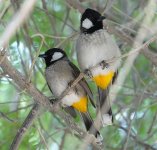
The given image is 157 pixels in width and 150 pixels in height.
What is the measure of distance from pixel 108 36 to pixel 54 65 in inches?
15.8

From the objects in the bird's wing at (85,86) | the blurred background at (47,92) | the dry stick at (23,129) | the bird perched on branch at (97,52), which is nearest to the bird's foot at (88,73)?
the bird perched on branch at (97,52)

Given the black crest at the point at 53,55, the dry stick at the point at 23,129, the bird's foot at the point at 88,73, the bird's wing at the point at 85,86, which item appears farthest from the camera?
the black crest at the point at 53,55

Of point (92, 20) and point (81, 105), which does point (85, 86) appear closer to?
point (81, 105)

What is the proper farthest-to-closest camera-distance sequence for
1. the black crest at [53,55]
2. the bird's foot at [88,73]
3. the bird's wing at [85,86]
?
the black crest at [53,55]
the bird's wing at [85,86]
the bird's foot at [88,73]

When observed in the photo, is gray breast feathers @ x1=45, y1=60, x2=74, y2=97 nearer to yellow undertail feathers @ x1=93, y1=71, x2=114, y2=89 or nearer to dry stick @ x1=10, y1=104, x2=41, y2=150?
yellow undertail feathers @ x1=93, y1=71, x2=114, y2=89

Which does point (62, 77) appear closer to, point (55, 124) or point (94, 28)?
point (94, 28)

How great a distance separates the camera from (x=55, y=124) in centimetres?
295

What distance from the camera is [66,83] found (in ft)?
7.89

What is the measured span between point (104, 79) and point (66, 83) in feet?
0.88

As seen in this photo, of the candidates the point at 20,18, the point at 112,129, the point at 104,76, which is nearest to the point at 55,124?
the point at 112,129

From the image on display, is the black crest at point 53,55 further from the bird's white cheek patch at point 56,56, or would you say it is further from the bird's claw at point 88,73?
the bird's claw at point 88,73

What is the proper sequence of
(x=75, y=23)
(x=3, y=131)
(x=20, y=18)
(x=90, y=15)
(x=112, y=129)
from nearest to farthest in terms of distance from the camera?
(x=20, y=18) → (x=3, y=131) → (x=90, y=15) → (x=112, y=129) → (x=75, y=23)

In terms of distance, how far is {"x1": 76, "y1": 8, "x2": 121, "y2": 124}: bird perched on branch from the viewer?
7.32ft

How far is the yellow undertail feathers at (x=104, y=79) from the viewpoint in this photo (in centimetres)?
223
